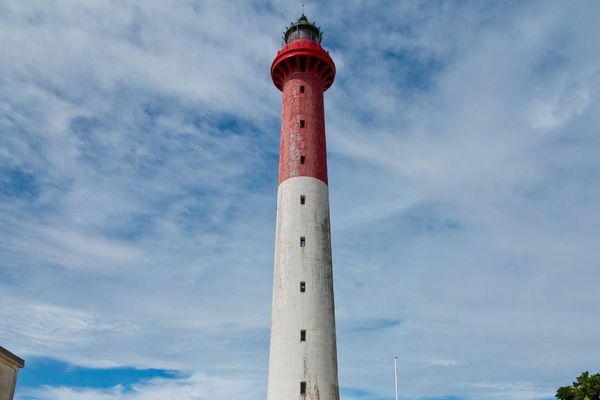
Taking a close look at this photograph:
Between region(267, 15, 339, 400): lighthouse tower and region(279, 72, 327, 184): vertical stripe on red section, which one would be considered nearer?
region(267, 15, 339, 400): lighthouse tower

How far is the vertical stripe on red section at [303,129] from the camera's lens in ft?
137

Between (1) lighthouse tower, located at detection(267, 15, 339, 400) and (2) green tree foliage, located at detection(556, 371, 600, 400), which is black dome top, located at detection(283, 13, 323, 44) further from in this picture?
(2) green tree foliage, located at detection(556, 371, 600, 400)

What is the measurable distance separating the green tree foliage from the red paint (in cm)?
2526

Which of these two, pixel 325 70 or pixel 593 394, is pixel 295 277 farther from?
pixel 593 394

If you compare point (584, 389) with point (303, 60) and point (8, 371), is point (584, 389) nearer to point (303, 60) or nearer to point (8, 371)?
point (303, 60)

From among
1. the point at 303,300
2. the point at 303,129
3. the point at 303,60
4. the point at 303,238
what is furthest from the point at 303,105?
the point at 303,300

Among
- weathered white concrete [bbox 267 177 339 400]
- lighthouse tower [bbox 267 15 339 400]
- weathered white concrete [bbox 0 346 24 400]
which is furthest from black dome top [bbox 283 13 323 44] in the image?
weathered white concrete [bbox 0 346 24 400]

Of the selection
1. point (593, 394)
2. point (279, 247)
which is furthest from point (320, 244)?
point (593, 394)

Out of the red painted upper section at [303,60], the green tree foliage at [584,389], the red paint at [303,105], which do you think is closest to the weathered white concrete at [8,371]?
the red paint at [303,105]

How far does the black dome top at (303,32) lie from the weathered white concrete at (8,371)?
3335cm

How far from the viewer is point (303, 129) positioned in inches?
1686

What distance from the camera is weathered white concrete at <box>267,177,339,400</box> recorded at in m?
35.3

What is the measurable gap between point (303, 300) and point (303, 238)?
431 centimetres

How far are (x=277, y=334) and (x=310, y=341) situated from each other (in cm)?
225
